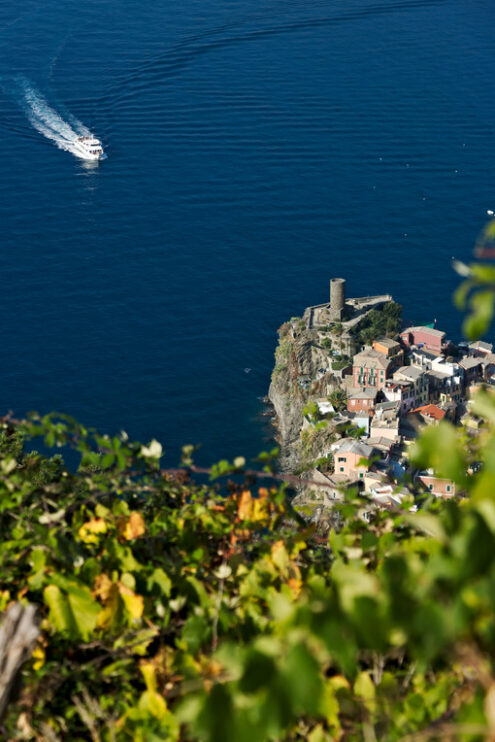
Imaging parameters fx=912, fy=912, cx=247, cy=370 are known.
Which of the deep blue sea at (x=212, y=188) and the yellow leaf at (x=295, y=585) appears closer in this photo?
the yellow leaf at (x=295, y=585)

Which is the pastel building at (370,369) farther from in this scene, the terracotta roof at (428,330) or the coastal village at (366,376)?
the terracotta roof at (428,330)

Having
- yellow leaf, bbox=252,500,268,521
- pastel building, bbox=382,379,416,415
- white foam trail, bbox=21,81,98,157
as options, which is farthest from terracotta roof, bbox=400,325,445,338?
yellow leaf, bbox=252,500,268,521

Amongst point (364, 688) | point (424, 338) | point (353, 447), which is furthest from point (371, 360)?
point (364, 688)

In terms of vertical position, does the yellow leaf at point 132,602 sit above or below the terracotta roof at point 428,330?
above

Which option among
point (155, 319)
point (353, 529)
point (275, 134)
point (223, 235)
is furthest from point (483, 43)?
point (353, 529)

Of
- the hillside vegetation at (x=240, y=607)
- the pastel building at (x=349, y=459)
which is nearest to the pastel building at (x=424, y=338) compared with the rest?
the pastel building at (x=349, y=459)

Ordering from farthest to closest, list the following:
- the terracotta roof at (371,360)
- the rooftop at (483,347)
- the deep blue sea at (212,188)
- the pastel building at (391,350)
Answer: the rooftop at (483,347) < the deep blue sea at (212,188) < the pastel building at (391,350) < the terracotta roof at (371,360)

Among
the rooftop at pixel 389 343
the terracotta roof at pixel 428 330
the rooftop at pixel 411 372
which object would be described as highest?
the terracotta roof at pixel 428 330

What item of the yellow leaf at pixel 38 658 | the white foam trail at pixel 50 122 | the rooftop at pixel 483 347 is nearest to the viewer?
the yellow leaf at pixel 38 658
